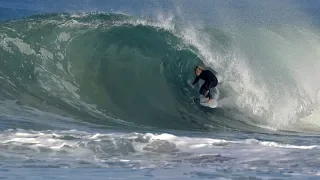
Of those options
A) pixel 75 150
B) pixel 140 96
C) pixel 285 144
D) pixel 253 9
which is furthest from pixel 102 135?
pixel 253 9

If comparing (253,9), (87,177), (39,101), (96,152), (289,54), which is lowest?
(87,177)

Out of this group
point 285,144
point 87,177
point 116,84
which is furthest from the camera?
point 116,84

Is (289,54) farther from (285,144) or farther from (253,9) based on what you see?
(253,9)

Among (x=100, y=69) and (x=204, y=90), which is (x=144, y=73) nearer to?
(x=100, y=69)

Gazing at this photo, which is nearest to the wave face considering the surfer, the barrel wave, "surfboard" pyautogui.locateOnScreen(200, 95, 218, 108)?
the barrel wave

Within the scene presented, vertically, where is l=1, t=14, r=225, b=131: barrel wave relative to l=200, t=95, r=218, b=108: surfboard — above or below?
above

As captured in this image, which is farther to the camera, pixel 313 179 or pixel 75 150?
pixel 75 150

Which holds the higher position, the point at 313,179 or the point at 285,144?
the point at 285,144

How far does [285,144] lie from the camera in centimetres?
1391

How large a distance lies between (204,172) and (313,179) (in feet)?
4.56

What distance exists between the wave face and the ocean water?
0.03 metres

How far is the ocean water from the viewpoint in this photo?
1232 cm

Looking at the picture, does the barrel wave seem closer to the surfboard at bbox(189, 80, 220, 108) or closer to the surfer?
the surfboard at bbox(189, 80, 220, 108)

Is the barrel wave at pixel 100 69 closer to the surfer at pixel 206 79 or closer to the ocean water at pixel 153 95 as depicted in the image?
the ocean water at pixel 153 95
